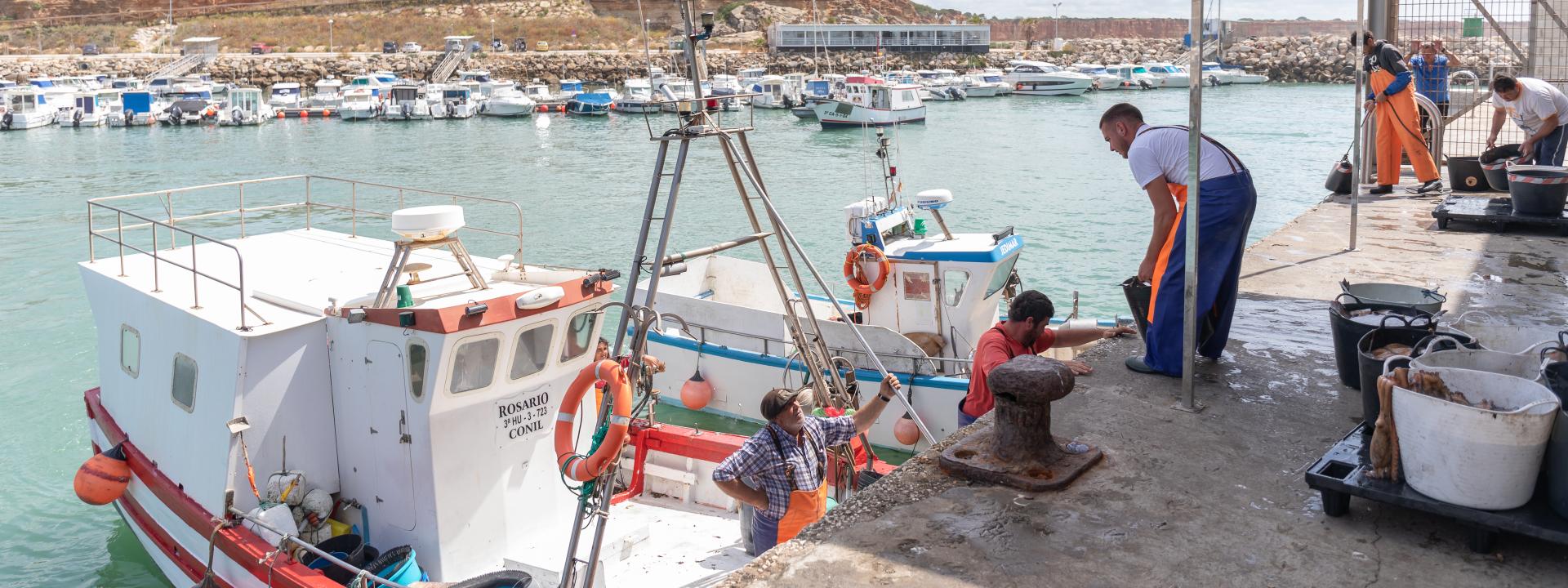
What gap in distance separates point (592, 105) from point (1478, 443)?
57.8m


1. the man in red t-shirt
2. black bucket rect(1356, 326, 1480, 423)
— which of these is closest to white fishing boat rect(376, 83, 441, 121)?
the man in red t-shirt

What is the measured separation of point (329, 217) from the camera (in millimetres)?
28938

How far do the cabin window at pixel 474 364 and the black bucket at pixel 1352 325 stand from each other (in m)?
4.59

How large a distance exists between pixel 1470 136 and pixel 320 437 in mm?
14489

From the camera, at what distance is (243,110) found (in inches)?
2158

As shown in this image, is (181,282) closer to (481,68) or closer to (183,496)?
(183,496)

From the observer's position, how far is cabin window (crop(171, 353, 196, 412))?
770cm

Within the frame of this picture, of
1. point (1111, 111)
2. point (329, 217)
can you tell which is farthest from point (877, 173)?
point (1111, 111)

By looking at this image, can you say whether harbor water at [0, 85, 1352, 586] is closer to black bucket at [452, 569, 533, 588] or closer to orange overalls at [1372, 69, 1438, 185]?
black bucket at [452, 569, 533, 588]

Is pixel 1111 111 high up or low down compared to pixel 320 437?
up

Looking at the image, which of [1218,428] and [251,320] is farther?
[251,320]

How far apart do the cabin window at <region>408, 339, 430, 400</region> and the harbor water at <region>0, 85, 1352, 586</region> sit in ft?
15.0

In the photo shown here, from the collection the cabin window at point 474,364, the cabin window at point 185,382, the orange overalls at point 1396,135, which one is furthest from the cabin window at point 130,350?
the orange overalls at point 1396,135

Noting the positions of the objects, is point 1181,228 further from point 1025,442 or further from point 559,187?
point 559,187
